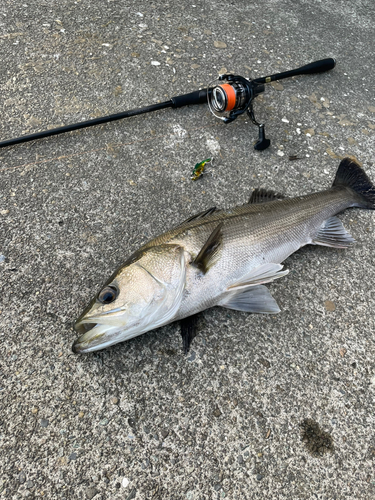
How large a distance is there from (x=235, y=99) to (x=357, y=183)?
122 centimetres

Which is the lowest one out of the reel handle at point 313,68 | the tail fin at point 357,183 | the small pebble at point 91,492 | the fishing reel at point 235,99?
the small pebble at point 91,492

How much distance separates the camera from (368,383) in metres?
2.04

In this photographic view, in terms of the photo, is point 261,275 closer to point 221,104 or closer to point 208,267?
point 208,267

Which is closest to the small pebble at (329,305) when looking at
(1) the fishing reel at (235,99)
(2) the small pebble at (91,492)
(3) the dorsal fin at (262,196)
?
(3) the dorsal fin at (262,196)

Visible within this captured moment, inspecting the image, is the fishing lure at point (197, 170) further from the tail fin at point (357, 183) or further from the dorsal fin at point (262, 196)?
the tail fin at point (357, 183)

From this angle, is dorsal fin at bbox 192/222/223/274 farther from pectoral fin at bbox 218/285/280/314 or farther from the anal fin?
the anal fin

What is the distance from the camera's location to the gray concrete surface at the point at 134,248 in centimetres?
174

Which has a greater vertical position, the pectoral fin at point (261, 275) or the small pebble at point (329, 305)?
the pectoral fin at point (261, 275)

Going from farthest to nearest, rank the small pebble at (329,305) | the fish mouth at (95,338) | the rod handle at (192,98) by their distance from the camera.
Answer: the rod handle at (192,98), the small pebble at (329,305), the fish mouth at (95,338)

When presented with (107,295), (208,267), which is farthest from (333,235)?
(107,295)

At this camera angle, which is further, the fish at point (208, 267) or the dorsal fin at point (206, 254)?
the dorsal fin at point (206, 254)

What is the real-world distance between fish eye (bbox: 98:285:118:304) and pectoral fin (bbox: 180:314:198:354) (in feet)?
1.57

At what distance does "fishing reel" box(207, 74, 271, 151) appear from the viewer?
9.57 ft

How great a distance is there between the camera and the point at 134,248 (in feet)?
7.93
